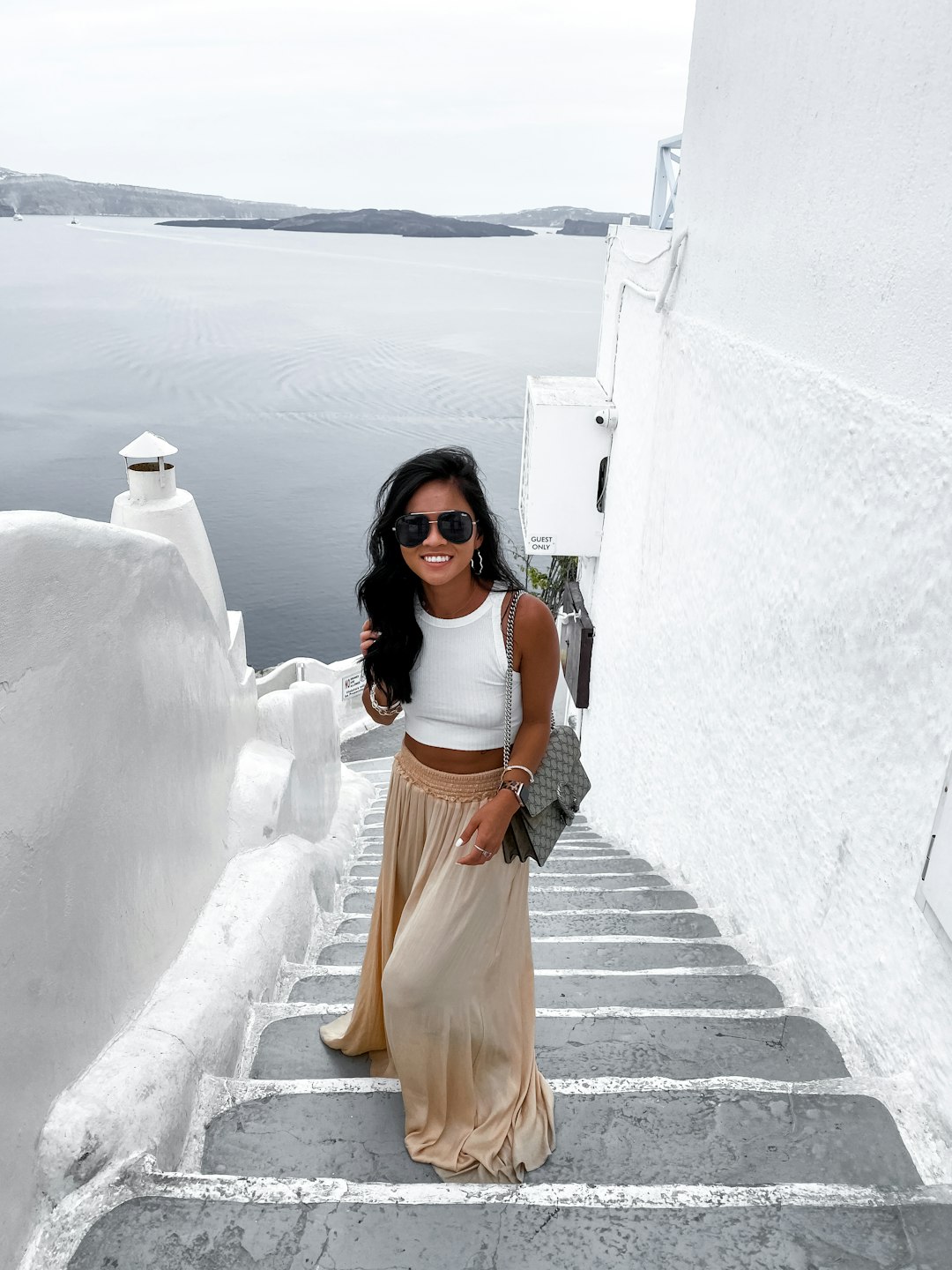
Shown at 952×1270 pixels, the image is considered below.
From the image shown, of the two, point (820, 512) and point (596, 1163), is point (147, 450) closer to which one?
point (820, 512)

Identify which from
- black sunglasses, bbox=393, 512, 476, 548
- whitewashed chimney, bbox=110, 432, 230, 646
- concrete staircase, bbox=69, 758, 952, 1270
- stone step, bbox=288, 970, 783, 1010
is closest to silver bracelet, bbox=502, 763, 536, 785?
black sunglasses, bbox=393, 512, 476, 548

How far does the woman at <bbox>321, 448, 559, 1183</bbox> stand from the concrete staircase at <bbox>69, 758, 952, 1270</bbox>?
12 centimetres

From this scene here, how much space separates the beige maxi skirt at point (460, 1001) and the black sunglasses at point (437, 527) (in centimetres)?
55

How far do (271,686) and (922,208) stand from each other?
11.4 meters

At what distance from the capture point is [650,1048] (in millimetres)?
2535

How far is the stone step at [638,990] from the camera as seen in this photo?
2943 millimetres

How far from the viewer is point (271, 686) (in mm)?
12883

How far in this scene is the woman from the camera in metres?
2.13

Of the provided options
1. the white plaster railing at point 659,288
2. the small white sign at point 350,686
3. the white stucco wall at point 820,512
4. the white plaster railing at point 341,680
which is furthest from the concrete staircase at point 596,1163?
the small white sign at point 350,686

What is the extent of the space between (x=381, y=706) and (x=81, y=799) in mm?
677

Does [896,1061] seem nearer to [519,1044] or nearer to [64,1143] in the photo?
[519,1044]

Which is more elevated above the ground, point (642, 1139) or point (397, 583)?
point (397, 583)

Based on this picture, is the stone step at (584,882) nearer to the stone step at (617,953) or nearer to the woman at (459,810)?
the stone step at (617,953)

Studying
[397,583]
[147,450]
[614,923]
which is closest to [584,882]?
[614,923]
